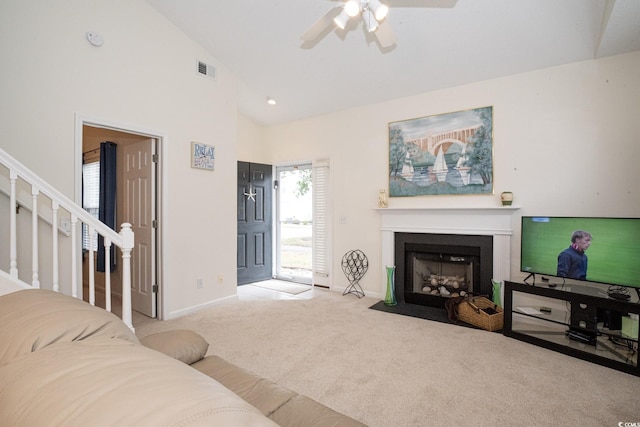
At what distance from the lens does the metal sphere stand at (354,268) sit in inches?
179

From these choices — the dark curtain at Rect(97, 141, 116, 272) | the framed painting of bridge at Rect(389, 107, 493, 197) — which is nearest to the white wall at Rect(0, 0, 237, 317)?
the dark curtain at Rect(97, 141, 116, 272)

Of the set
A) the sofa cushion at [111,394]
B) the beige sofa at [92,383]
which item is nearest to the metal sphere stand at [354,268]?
the beige sofa at [92,383]

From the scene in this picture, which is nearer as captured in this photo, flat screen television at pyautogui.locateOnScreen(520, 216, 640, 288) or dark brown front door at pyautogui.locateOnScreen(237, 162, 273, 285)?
flat screen television at pyautogui.locateOnScreen(520, 216, 640, 288)

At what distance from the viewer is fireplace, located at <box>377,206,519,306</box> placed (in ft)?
11.5

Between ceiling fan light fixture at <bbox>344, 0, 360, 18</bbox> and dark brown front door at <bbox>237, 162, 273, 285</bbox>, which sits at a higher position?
ceiling fan light fixture at <bbox>344, 0, 360, 18</bbox>

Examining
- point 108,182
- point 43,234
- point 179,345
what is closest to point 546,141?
point 179,345

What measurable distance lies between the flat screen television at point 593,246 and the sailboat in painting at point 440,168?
102 centimetres

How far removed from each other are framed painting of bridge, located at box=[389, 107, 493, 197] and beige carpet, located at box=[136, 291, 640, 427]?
165 cm

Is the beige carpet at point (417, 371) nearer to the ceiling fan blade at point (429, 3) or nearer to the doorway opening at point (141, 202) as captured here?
the doorway opening at point (141, 202)

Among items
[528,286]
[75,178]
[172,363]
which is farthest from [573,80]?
[75,178]

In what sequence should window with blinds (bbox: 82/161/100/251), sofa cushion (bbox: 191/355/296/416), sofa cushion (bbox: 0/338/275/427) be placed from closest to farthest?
sofa cushion (bbox: 0/338/275/427), sofa cushion (bbox: 191/355/296/416), window with blinds (bbox: 82/161/100/251)

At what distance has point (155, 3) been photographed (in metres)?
3.29

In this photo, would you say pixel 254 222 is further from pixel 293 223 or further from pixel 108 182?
pixel 108 182

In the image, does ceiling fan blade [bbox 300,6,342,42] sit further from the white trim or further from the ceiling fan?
the white trim
